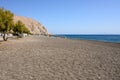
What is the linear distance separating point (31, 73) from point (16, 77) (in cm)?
108

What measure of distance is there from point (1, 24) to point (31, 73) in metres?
24.3

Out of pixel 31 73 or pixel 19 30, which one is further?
pixel 19 30

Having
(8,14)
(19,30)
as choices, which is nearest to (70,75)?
(8,14)

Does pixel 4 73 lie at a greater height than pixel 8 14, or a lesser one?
lesser

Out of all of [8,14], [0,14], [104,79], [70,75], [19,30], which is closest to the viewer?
[104,79]

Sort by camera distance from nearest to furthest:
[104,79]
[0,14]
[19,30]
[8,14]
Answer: [104,79]
[0,14]
[8,14]
[19,30]

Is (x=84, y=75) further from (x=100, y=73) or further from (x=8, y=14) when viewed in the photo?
(x=8, y=14)

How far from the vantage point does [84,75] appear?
9.60 metres

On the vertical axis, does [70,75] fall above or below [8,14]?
below

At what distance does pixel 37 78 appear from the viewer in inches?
353

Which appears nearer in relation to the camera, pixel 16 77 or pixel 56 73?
pixel 16 77

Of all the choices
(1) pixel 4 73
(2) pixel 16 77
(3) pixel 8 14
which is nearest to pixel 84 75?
(2) pixel 16 77

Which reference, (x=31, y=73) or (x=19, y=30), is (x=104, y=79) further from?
(x=19, y=30)

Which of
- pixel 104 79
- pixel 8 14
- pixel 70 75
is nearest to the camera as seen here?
pixel 104 79
